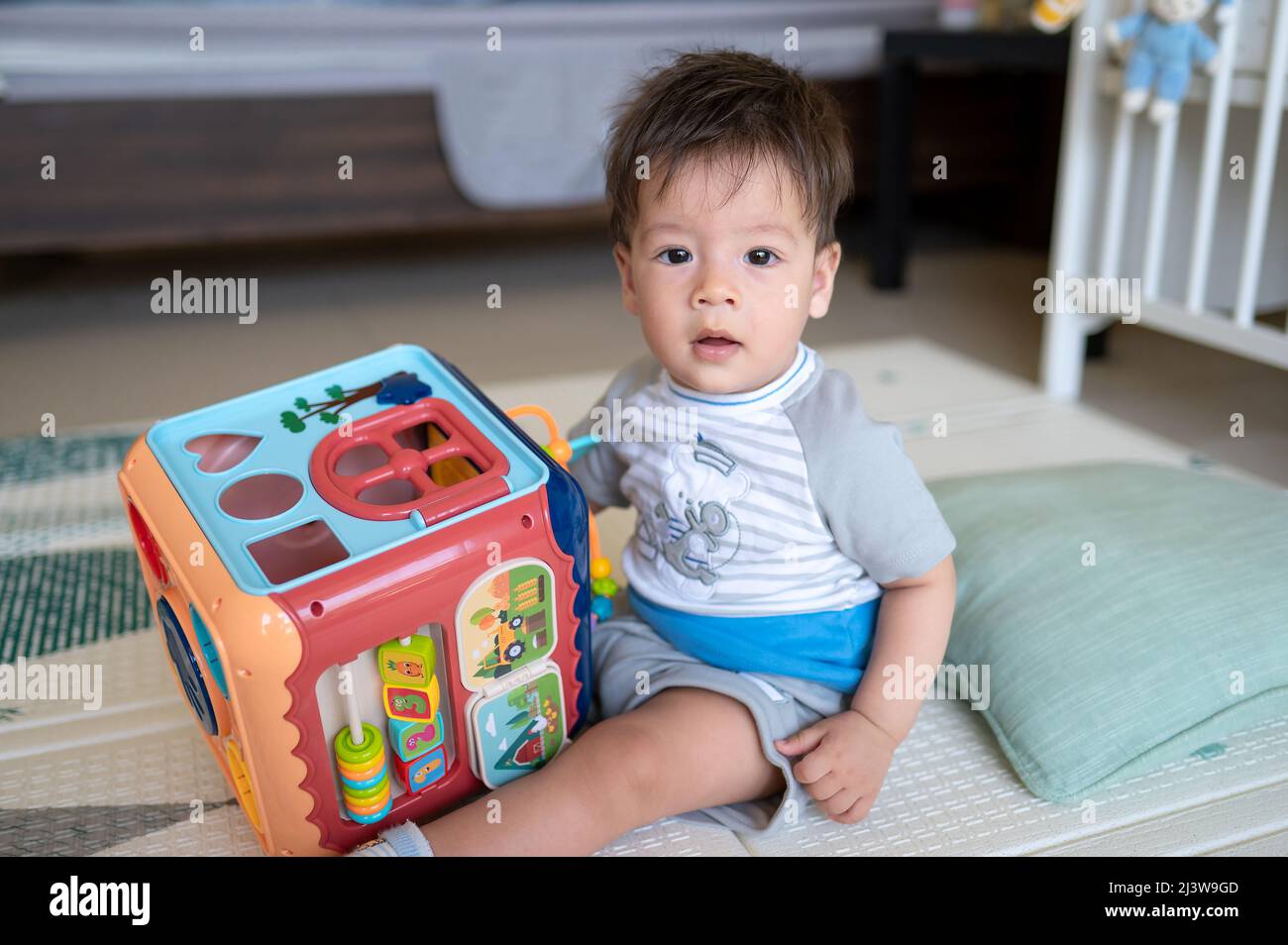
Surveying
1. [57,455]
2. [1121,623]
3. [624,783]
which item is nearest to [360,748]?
[624,783]

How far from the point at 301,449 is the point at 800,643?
381 mm

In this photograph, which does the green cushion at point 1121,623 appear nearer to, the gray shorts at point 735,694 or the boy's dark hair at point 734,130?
the gray shorts at point 735,694

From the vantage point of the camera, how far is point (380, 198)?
215 centimetres

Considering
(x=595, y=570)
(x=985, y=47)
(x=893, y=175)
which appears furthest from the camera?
(x=893, y=175)

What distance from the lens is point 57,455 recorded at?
1.50 metres

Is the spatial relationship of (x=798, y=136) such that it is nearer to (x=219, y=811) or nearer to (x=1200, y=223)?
(x=219, y=811)

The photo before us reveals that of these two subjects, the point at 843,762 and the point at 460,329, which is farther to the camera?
the point at 460,329

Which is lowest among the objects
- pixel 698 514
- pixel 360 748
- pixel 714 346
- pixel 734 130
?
pixel 360 748

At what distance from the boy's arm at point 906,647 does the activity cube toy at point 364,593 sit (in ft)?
0.69

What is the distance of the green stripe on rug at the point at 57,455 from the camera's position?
144cm

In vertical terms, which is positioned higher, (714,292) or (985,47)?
(985,47)

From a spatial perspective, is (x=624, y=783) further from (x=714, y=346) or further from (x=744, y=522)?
(x=714, y=346)

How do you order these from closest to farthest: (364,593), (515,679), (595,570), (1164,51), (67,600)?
(364,593) → (515,679) → (595,570) → (67,600) → (1164,51)

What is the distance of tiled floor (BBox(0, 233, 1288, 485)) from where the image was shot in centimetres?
174
